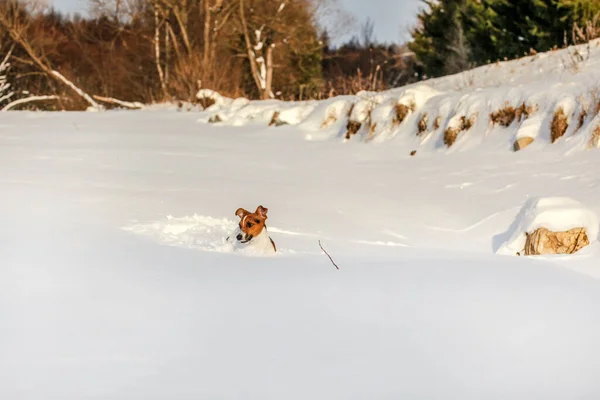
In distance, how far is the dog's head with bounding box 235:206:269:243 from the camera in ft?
12.5

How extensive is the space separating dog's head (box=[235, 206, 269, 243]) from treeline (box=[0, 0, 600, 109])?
1168 cm

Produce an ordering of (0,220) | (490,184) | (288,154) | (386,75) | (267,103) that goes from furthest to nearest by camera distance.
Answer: (386,75), (267,103), (288,154), (490,184), (0,220)

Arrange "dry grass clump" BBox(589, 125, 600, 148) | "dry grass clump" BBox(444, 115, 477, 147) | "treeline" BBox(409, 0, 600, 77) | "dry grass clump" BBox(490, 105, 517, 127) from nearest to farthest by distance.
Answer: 1. "dry grass clump" BBox(589, 125, 600, 148)
2. "dry grass clump" BBox(490, 105, 517, 127)
3. "dry grass clump" BBox(444, 115, 477, 147)
4. "treeline" BBox(409, 0, 600, 77)

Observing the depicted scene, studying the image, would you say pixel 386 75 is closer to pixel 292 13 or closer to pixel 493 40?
pixel 292 13

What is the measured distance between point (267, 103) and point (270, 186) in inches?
222

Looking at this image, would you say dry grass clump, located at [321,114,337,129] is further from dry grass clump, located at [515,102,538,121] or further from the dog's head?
the dog's head

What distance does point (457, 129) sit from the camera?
742 cm

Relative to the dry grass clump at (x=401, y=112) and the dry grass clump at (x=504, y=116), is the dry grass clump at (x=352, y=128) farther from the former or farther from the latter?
the dry grass clump at (x=504, y=116)

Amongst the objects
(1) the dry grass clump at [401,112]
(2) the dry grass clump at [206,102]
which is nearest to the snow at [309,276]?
(1) the dry grass clump at [401,112]

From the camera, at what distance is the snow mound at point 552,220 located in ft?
14.1

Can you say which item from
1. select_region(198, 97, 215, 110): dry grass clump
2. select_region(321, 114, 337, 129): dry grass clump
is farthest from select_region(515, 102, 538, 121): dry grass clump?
select_region(198, 97, 215, 110): dry grass clump

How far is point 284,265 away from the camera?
12.1ft

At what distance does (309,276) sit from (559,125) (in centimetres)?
394

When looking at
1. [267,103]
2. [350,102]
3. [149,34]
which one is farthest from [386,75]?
[350,102]
